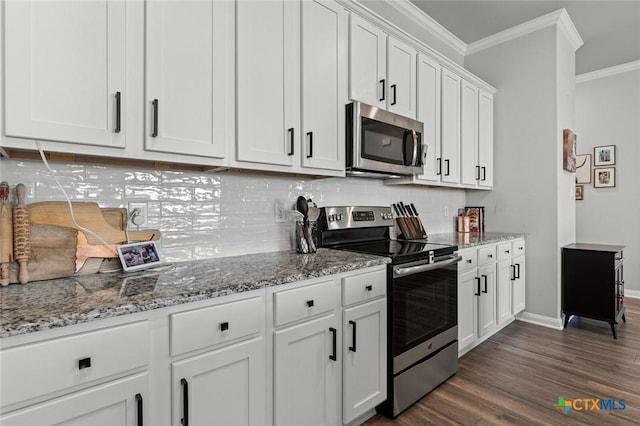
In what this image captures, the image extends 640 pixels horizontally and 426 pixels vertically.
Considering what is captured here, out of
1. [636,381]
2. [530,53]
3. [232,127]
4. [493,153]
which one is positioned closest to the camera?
[232,127]

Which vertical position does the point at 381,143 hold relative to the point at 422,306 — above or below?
above

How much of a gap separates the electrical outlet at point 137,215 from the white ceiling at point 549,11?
117 inches

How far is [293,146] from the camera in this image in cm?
184

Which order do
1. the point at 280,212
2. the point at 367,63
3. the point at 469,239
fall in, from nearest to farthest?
the point at 280,212 → the point at 367,63 → the point at 469,239

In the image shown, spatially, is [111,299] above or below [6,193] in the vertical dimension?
below

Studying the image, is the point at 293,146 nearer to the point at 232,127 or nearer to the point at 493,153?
the point at 232,127

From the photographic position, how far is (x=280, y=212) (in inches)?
83.9

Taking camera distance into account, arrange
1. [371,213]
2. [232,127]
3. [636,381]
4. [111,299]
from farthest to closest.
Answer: [371,213]
[636,381]
[232,127]
[111,299]

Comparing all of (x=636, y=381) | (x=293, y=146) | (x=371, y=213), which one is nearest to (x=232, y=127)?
(x=293, y=146)

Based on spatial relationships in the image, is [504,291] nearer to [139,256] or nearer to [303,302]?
[303,302]

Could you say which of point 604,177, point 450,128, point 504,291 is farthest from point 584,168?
point 450,128

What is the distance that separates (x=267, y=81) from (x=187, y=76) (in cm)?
42

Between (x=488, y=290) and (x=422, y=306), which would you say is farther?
(x=488, y=290)

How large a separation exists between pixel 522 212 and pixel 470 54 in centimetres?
196
